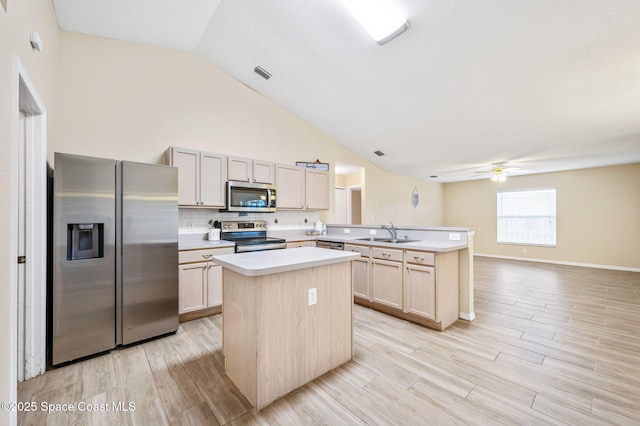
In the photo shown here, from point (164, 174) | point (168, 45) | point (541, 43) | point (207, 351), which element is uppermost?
point (168, 45)

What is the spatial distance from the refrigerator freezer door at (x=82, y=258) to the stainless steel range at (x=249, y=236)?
4.69 ft

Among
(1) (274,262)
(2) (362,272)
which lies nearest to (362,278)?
(2) (362,272)

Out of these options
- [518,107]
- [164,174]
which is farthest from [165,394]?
[518,107]

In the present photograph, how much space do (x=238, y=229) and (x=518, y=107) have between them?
4.27m

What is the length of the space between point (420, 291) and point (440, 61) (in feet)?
8.58

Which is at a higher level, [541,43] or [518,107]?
[541,43]

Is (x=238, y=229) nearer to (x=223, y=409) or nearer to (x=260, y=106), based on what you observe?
(x=260, y=106)

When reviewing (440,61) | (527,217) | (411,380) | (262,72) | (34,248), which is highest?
(262,72)

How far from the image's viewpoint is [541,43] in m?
2.58

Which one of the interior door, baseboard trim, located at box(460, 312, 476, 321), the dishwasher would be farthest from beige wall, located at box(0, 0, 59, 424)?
baseboard trim, located at box(460, 312, 476, 321)

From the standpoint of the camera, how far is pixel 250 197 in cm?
400

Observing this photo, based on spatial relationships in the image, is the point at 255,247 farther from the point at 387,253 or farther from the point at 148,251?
the point at 387,253

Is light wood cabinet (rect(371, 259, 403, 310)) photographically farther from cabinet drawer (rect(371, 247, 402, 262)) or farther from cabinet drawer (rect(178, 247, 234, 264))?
cabinet drawer (rect(178, 247, 234, 264))

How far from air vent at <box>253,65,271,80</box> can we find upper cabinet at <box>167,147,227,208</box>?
139 cm
